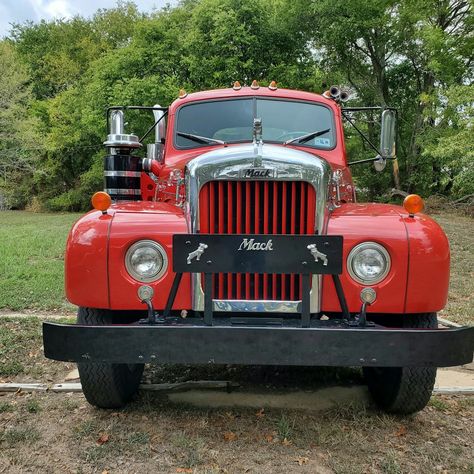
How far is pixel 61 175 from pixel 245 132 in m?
29.7

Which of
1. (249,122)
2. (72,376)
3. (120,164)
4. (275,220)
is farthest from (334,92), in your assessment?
(72,376)

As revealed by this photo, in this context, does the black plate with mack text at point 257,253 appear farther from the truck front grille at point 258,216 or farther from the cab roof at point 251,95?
the cab roof at point 251,95

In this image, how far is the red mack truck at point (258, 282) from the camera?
2.68m

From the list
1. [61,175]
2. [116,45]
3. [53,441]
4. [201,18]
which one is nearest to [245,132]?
[53,441]

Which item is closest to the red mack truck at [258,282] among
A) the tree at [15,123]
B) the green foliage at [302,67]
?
the green foliage at [302,67]

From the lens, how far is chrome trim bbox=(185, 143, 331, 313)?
300 centimetres

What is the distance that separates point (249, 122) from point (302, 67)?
1621cm

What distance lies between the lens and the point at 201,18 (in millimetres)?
18969

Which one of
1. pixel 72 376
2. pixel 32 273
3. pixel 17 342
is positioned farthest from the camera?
pixel 32 273

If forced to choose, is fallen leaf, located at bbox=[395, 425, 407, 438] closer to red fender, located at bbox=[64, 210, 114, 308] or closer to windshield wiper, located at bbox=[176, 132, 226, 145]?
red fender, located at bbox=[64, 210, 114, 308]

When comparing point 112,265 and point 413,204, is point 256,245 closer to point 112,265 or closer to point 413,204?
point 112,265

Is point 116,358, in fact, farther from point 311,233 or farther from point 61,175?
point 61,175

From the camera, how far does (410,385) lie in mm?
3305

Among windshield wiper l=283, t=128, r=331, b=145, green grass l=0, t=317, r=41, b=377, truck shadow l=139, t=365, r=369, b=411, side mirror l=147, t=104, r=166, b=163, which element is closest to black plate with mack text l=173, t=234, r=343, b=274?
truck shadow l=139, t=365, r=369, b=411
